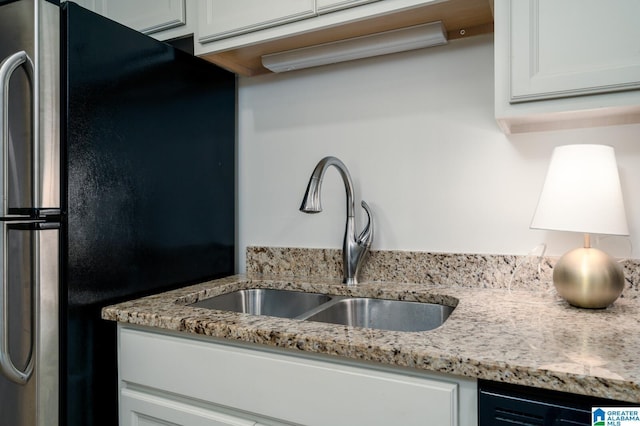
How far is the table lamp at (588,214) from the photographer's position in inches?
39.6

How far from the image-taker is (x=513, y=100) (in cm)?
104

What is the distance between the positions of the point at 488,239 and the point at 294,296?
0.66 m

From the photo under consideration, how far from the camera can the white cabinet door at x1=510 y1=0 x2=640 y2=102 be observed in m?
0.93

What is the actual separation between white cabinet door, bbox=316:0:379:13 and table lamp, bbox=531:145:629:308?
2.24 feet

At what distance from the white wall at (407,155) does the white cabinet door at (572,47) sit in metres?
0.30

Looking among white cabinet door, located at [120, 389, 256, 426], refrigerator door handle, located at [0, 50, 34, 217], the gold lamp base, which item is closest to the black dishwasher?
the gold lamp base

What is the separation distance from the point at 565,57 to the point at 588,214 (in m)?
0.37

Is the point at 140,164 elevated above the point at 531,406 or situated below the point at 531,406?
above

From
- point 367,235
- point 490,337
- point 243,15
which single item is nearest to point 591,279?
point 490,337

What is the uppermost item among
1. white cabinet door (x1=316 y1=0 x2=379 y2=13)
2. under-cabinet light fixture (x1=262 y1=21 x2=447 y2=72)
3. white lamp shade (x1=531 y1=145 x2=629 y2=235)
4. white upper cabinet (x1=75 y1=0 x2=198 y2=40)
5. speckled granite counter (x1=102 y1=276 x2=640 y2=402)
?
white upper cabinet (x1=75 y1=0 x2=198 y2=40)

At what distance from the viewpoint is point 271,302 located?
1500 mm

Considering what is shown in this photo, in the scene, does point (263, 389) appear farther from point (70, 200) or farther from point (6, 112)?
point (6, 112)

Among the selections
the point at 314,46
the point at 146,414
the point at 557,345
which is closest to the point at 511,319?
the point at 557,345

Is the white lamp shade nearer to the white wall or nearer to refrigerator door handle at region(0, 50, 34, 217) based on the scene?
the white wall
